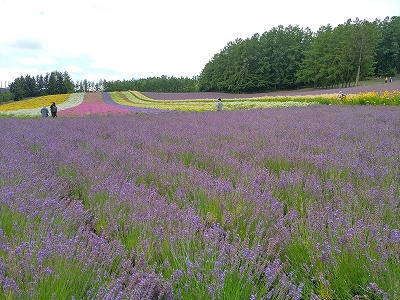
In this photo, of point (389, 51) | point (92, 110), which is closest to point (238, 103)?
point (92, 110)

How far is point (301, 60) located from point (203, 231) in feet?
191

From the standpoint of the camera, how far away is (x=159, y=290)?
4.44 ft

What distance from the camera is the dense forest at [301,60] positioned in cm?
4341

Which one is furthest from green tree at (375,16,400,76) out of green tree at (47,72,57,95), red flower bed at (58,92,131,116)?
green tree at (47,72,57,95)

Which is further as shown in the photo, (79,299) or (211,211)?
(211,211)

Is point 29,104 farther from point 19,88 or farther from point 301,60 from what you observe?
point 301,60

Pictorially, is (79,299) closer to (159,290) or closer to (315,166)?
(159,290)

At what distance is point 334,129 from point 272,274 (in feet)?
16.4

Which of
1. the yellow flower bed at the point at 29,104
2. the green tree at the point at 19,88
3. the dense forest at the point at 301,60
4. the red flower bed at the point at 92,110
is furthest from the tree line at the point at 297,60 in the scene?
the green tree at the point at 19,88

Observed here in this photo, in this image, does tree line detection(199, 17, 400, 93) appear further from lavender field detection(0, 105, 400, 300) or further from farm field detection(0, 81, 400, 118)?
lavender field detection(0, 105, 400, 300)

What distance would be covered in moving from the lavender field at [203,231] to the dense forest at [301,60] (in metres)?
46.8

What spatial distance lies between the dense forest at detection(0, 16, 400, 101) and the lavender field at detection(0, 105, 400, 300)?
46.8 m

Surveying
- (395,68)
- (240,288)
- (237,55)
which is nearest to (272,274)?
(240,288)

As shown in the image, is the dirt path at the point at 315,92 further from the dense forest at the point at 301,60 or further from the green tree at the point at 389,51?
the green tree at the point at 389,51
